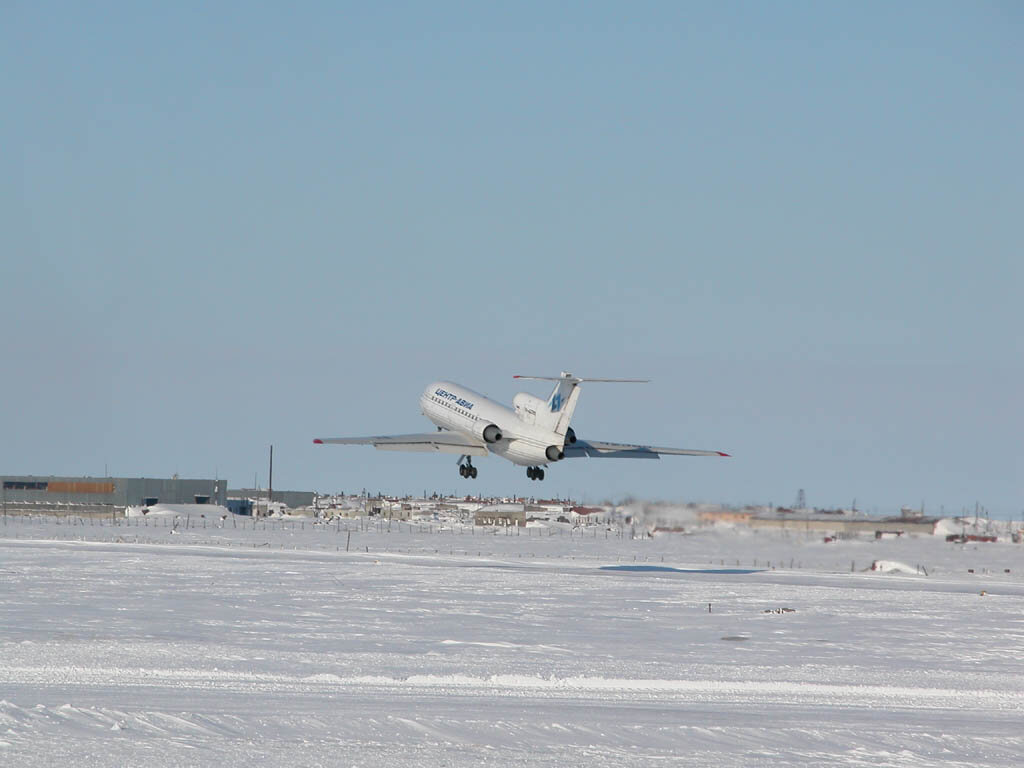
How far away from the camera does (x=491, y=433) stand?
66.2 metres

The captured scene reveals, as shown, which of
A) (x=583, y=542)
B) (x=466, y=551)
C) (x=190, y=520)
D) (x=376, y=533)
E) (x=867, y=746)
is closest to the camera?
(x=867, y=746)

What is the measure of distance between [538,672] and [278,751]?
8.92 m

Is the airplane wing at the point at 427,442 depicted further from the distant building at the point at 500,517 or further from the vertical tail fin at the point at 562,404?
the distant building at the point at 500,517

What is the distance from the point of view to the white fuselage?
6494 centimetres

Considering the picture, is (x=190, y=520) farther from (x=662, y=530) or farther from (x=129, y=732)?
(x=129, y=732)

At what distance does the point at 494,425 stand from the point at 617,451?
6.23 metres

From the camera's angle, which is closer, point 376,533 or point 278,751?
point 278,751

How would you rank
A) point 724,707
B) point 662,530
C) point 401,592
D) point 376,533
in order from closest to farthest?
point 724,707, point 401,592, point 662,530, point 376,533

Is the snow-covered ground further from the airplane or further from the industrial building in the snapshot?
the industrial building

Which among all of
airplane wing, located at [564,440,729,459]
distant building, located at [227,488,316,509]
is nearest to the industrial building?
distant building, located at [227,488,316,509]

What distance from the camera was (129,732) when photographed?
1752 cm

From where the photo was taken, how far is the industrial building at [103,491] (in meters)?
134

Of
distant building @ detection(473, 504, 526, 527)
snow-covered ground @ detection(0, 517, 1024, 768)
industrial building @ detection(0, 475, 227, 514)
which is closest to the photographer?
snow-covered ground @ detection(0, 517, 1024, 768)

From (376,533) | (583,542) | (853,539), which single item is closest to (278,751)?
(853,539)
